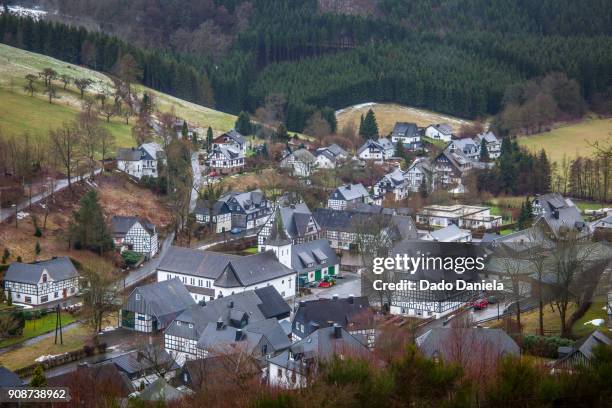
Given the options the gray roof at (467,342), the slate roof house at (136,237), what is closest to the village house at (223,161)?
the slate roof house at (136,237)

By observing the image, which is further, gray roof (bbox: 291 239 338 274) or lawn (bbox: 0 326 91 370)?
gray roof (bbox: 291 239 338 274)

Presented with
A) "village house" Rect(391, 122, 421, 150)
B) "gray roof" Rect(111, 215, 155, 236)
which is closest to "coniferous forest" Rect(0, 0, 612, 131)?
"village house" Rect(391, 122, 421, 150)

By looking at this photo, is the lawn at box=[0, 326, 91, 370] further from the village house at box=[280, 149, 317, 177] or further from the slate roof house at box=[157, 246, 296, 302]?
the village house at box=[280, 149, 317, 177]

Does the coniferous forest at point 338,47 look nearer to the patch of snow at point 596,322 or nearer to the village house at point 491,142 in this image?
the village house at point 491,142

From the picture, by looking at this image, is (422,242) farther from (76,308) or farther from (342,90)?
(342,90)

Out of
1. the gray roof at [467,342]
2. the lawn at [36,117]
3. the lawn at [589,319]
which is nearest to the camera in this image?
the gray roof at [467,342]

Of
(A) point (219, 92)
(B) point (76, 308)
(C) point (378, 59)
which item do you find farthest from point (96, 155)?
(C) point (378, 59)
